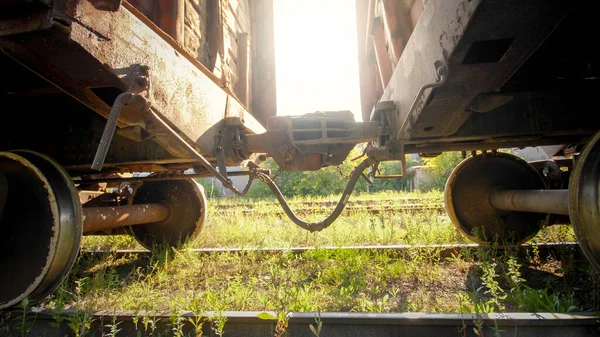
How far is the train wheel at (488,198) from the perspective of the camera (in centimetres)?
329

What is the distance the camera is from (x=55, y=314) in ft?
6.07

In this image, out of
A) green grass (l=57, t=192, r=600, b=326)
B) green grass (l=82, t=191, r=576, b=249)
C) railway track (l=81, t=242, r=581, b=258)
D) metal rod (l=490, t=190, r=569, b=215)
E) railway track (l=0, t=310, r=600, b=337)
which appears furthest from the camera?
green grass (l=82, t=191, r=576, b=249)

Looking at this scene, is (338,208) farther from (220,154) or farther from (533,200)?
(533,200)

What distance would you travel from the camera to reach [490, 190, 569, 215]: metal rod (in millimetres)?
2211

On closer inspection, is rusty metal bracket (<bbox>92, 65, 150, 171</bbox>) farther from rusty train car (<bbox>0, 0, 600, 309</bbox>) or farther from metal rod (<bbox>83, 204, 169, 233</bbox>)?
metal rod (<bbox>83, 204, 169, 233</bbox>)

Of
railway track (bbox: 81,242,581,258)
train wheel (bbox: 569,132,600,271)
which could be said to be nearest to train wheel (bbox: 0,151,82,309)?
railway track (bbox: 81,242,581,258)

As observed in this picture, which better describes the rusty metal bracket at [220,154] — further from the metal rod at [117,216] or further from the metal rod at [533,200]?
the metal rod at [533,200]

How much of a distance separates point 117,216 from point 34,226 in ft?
3.04

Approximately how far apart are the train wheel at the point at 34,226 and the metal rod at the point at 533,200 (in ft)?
11.0

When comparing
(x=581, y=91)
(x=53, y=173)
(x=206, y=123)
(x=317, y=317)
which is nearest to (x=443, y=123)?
(x=581, y=91)

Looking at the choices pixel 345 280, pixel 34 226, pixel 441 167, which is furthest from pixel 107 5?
pixel 441 167

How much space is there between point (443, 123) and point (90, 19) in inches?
84.5

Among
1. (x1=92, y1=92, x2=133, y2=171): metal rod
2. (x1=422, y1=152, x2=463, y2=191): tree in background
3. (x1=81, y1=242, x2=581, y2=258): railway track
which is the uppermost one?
(x1=422, y1=152, x2=463, y2=191): tree in background

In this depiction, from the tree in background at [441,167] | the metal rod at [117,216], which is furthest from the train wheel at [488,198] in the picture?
the tree in background at [441,167]
